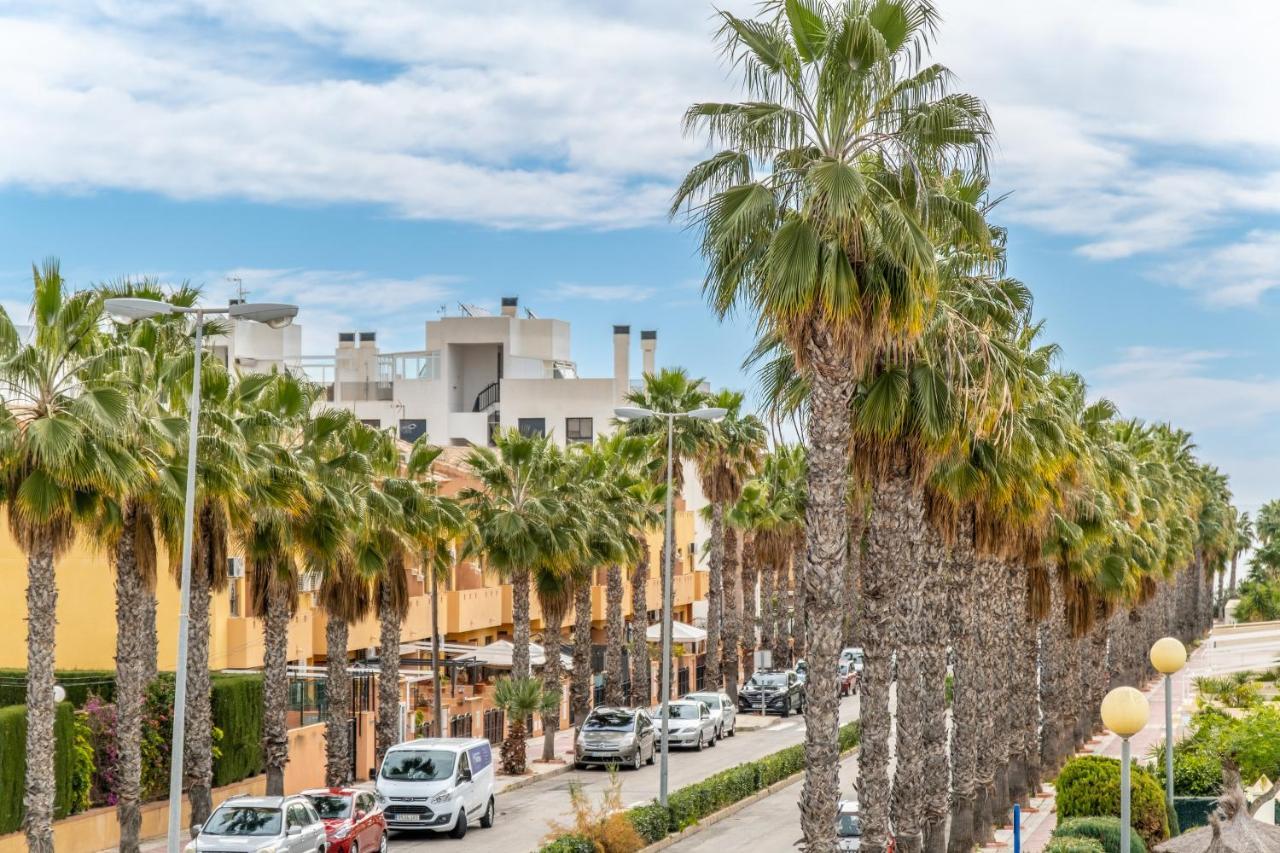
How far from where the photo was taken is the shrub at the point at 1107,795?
26141 millimetres

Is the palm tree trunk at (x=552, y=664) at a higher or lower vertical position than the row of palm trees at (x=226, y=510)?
lower

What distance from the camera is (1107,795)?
27.3 metres

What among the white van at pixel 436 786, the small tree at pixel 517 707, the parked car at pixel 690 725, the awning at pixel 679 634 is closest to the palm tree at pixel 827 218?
the white van at pixel 436 786

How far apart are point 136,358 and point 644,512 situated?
31770mm

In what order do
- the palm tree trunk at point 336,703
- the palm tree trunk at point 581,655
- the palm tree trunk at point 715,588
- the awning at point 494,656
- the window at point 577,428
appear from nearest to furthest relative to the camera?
the palm tree trunk at point 336,703 < the awning at point 494,656 < the palm tree trunk at point 581,655 < the palm tree trunk at point 715,588 < the window at point 577,428

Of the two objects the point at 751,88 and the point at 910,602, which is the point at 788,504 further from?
the point at 751,88

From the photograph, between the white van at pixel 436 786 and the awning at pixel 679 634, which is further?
the awning at pixel 679 634

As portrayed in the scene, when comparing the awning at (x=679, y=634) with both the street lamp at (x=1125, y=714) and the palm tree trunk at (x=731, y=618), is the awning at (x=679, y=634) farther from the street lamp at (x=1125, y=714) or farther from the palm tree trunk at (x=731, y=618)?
the street lamp at (x=1125, y=714)

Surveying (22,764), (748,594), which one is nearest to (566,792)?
(22,764)

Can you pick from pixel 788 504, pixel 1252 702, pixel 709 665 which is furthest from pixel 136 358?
pixel 788 504

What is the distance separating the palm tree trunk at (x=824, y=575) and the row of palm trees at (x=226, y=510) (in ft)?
34.6

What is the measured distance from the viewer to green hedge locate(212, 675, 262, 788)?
35.0 meters

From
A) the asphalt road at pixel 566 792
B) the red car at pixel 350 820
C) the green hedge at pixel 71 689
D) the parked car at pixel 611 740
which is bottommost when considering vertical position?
the asphalt road at pixel 566 792

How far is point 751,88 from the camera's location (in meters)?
20.3
